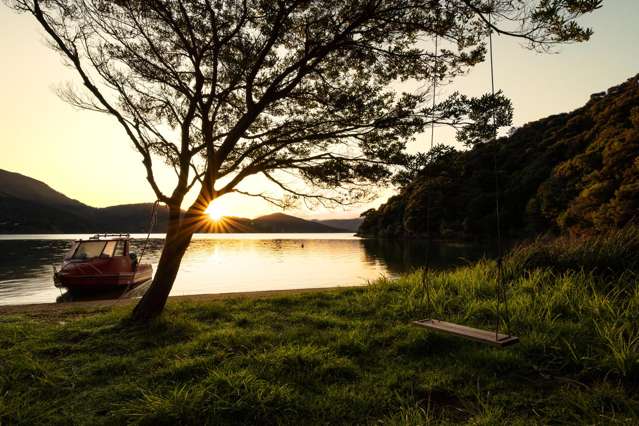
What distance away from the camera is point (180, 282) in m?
30.8

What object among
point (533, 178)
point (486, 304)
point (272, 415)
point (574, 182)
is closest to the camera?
point (272, 415)

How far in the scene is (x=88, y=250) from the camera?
76.1 feet

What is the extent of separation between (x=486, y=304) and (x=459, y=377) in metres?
3.15

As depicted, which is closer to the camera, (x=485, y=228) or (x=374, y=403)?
(x=374, y=403)

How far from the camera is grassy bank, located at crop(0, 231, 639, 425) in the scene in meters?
4.02

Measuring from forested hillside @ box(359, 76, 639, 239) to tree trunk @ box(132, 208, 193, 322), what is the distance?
511 cm

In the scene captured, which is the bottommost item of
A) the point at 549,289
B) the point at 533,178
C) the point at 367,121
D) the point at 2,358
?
the point at 2,358

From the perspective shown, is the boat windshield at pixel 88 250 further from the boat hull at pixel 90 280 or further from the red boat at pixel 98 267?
the boat hull at pixel 90 280

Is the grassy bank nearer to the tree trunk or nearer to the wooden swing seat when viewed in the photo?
the tree trunk

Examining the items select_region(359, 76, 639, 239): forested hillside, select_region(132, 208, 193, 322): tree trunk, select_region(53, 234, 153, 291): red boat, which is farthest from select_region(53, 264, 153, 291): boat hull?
select_region(359, 76, 639, 239): forested hillside

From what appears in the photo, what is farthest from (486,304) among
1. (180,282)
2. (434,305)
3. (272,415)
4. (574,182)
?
(574,182)

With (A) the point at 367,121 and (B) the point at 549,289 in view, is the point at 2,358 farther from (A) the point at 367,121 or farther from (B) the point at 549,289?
(B) the point at 549,289

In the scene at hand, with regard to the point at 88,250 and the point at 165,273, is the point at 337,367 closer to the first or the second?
the point at 165,273

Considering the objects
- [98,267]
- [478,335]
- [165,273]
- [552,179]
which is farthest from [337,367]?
[552,179]
